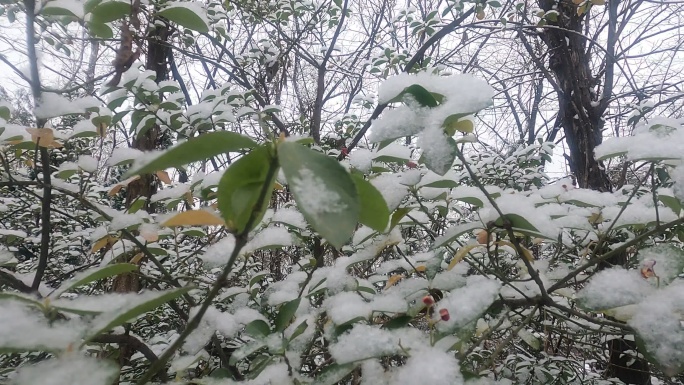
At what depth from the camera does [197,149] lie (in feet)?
1.15

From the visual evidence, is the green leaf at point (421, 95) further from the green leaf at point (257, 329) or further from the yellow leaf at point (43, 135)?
the yellow leaf at point (43, 135)

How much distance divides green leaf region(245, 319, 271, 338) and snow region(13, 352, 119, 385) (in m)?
0.30

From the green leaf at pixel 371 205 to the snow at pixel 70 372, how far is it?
275 millimetres

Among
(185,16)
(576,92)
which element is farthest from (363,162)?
(576,92)

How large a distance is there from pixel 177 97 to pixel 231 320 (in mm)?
960

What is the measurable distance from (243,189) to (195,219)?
0.09 meters

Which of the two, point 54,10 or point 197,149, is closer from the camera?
point 197,149

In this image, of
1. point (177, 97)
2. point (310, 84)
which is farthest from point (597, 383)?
point (310, 84)

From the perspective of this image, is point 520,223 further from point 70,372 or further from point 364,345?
point 70,372

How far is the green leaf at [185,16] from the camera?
0.84 meters

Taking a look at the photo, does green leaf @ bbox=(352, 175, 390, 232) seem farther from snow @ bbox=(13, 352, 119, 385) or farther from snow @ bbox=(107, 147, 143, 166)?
snow @ bbox=(107, 147, 143, 166)

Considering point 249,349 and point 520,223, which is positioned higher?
point 520,223

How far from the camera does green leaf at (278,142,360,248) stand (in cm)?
31

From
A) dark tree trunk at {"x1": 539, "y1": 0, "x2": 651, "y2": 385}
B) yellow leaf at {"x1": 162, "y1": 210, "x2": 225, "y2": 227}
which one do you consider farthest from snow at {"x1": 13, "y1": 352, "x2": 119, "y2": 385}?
dark tree trunk at {"x1": 539, "y1": 0, "x2": 651, "y2": 385}
